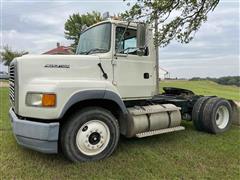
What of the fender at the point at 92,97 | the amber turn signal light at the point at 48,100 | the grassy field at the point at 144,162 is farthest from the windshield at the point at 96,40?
the grassy field at the point at 144,162

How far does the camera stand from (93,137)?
4598 mm

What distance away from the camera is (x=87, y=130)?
4.53 meters

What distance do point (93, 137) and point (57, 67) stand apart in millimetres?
1349

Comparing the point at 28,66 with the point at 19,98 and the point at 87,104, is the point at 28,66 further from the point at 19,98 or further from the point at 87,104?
the point at 87,104

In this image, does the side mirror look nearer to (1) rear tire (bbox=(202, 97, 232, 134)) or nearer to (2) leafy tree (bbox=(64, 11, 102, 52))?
(1) rear tire (bbox=(202, 97, 232, 134))

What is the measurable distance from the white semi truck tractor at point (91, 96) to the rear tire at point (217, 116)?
99 centimetres

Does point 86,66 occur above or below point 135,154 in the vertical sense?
above

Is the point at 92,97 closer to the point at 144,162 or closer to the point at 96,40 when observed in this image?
the point at 96,40

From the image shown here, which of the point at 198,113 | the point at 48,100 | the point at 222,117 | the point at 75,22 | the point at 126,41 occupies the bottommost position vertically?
the point at 222,117

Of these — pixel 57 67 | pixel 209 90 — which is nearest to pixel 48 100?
pixel 57 67

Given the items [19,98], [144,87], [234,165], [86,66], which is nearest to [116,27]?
[86,66]

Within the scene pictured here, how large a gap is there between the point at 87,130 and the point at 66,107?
1.96 feet

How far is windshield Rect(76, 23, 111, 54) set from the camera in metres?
5.00

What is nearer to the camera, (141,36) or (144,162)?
(144,162)
